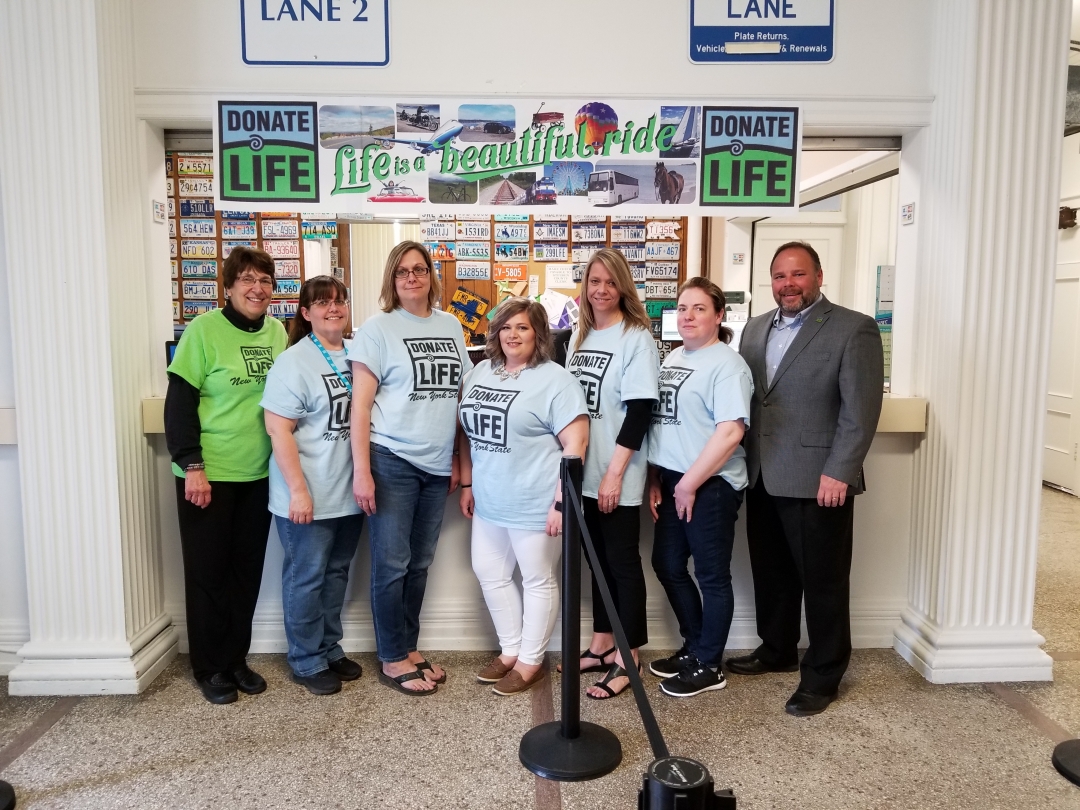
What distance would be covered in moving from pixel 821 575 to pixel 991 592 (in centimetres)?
81

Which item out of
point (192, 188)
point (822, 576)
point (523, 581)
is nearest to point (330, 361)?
point (523, 581)

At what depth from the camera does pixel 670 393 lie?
2.61 m

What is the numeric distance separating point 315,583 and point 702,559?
1337 millimetres

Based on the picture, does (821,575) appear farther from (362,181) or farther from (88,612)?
(88,612)

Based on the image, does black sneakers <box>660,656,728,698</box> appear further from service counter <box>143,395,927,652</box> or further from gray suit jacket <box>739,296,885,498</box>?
gray suit jacket <box>739,296,885,498</box>

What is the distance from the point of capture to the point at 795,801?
2.06 meters

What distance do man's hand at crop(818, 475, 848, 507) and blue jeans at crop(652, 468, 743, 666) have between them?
273mm

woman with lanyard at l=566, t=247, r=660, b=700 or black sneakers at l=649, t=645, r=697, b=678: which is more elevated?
woman with lanyard at l=566, t=247, r=660, b=700

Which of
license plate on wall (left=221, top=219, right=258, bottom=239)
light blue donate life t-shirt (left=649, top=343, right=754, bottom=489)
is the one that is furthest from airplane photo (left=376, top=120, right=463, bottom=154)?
license plate on wall (left=221, top=219, right=258, bottom=239)

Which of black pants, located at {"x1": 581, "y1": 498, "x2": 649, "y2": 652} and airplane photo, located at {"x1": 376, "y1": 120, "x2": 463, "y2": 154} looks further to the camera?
airplane photo, located at {"x1": 376, "y1": 120, "x2": 463, "y2": 154}

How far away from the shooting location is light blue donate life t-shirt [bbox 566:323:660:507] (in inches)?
100

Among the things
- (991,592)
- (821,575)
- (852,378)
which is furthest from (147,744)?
(991,592)

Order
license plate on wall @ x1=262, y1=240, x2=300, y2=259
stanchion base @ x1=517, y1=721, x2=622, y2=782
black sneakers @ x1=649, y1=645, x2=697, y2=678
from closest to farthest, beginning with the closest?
stanchion base @ x1=517, y1=721, x2=622, y2=782, black sneakers @ x1=649, y1=645, x2=697, y2=678, license plate on wall @ x1=262, y1=240, x2=300, y2=259

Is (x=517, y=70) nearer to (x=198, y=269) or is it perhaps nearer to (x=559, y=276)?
(x=559, y=276)
